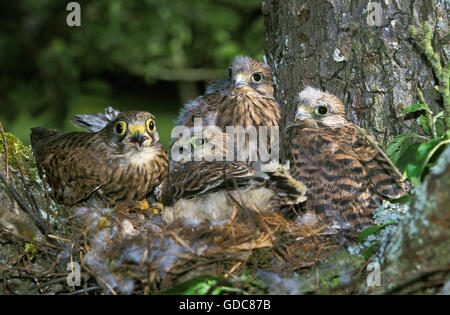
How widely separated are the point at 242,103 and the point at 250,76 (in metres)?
0.22

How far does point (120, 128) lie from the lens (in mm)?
3352

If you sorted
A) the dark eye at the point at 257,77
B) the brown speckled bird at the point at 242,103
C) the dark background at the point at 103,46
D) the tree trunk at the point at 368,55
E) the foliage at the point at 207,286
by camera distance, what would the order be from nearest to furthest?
the foliage at the point at 207,286
the tree trunk at the point at 368,55
the brown speckled bird at the point at 242,103
the dark eye at the point at 257,77
the dark background at the point at 103,46

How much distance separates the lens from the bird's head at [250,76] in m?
3.79

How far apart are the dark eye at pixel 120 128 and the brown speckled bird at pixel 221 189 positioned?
0.46m

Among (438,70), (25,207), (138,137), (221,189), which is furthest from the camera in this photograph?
(138,137)

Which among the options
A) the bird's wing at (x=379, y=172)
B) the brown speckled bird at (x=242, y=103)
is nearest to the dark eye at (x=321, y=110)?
the bird's wing at (x=379, y=172)

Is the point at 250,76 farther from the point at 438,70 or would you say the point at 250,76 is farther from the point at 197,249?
the point at 197,249

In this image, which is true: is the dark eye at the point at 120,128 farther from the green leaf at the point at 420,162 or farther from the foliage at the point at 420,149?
the green leaf at the point at 420,162

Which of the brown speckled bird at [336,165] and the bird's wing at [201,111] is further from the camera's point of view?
the bird's wing at [201,111]

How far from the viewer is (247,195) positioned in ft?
9.77

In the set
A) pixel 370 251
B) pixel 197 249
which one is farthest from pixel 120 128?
pixel 370 251

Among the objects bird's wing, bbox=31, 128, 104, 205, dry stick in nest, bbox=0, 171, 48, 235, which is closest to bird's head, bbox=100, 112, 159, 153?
bird's wing, bbox=31, 128, 104, 205

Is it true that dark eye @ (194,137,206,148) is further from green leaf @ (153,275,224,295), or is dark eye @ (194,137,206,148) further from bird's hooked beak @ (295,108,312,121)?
green leaf @ (153,275,224,295)
